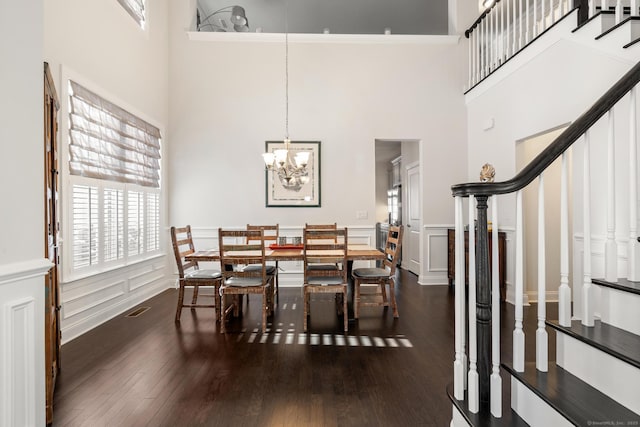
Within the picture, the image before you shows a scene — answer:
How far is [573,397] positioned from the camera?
51.9 inches

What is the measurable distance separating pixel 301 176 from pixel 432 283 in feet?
9.23

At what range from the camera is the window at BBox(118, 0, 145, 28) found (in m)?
4.09

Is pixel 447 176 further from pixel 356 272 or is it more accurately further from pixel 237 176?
pixel 237 176

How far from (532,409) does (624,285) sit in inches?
26.9

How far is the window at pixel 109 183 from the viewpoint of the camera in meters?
3.28

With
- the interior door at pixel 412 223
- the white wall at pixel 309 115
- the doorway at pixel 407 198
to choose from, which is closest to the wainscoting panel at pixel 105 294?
the white wall at pixel 309 115

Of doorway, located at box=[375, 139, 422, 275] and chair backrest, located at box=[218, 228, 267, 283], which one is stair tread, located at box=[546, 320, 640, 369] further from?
doorway, located at box=[375, 139, 422, 275]

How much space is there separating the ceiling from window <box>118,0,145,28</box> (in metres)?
2.10

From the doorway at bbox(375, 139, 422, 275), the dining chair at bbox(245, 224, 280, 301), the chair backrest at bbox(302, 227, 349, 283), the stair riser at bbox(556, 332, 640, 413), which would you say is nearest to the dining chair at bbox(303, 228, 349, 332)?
the chair backrest at bbox(302, 227, 349, 283)

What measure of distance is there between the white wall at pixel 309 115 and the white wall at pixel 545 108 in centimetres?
63

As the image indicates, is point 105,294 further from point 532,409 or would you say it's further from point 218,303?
point 532,409

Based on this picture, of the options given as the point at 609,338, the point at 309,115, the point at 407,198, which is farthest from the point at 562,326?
the point at 407,198

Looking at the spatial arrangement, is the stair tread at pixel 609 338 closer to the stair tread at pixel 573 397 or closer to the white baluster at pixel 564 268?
the white baluster at pixel 564 268

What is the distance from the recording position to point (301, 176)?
4.14 metres
